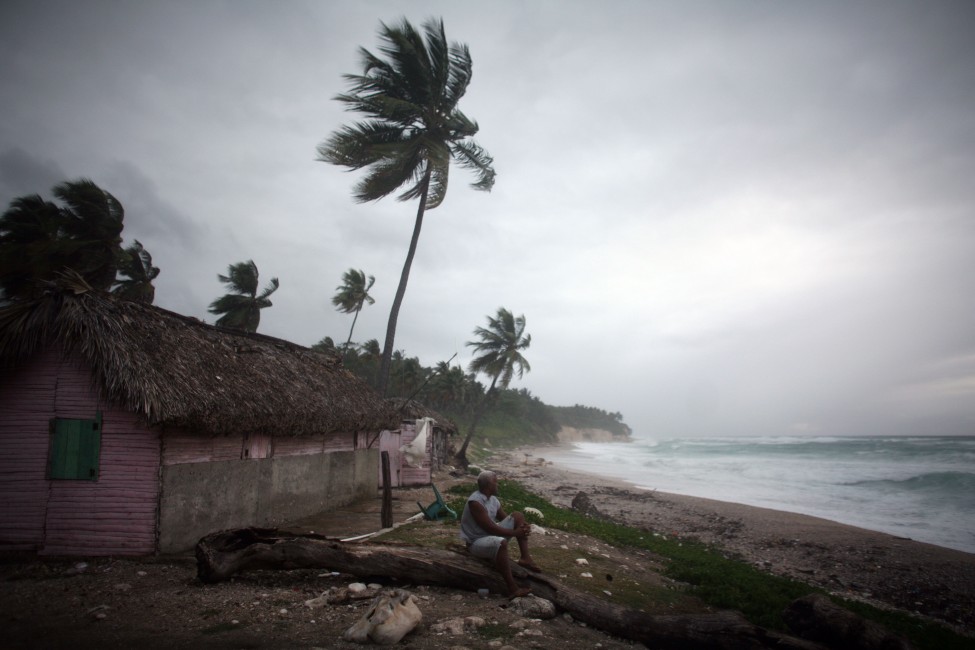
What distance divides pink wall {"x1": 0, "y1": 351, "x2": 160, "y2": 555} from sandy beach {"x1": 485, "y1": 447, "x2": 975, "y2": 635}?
11401mm

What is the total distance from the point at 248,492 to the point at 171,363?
8.72 ft

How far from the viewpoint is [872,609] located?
7.31 meters

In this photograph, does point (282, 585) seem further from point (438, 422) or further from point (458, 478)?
point (438, 422)

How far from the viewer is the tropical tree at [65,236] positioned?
Result: 16312 millimetres

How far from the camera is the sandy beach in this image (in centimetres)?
862

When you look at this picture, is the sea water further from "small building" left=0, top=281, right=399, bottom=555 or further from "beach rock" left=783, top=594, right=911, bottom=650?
"small building" left=0, top=281, right=399, bottom=555

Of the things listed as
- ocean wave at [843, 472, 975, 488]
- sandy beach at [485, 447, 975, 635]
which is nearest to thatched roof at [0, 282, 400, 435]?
sandy beach at [485, 447, 975, 635]

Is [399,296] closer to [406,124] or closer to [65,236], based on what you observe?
[406,124]

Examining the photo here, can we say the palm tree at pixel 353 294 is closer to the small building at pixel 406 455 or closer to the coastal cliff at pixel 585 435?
the small building at pixel 406 455

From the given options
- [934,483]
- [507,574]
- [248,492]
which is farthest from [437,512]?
[934,483]

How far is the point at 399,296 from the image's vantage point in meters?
16.4

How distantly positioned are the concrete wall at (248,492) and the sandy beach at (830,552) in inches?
341

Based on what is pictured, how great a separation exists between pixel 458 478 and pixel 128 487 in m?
15.4

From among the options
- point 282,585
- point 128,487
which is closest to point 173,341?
point 128,487
